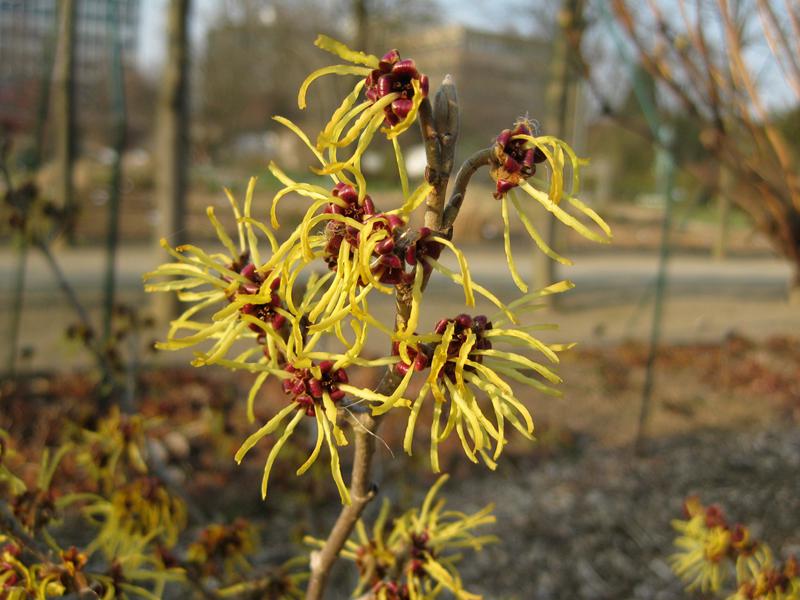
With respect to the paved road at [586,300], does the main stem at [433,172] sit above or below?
above

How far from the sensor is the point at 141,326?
2504 millimetres

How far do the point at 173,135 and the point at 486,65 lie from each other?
808 centimetres

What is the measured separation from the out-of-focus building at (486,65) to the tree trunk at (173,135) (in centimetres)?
482

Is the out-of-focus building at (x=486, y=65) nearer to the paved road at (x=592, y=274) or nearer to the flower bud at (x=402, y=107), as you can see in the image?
the paved road at (x=592, y=274)

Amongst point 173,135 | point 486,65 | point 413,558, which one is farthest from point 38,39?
point 486,65

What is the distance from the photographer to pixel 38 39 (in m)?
6.58

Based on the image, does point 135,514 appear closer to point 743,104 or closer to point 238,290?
point 238,290

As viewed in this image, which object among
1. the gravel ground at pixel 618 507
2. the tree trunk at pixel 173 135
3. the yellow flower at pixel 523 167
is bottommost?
the gravel ground at pixel 618 507

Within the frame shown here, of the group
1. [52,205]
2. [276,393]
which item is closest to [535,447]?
[276,393]

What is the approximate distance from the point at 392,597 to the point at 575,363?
5.15 meters

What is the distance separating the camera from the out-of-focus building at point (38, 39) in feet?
13.2

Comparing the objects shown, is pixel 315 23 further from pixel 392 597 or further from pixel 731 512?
pixel 392 597

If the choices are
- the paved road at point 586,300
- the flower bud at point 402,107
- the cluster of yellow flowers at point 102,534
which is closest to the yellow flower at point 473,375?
the flower bud at point 402,107

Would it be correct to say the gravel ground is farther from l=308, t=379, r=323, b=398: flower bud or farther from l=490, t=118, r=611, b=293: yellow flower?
l=490, t=118, r=611, b=293: yellow flower
